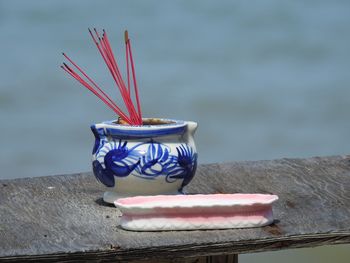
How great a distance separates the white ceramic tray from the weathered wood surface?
1 centimetres

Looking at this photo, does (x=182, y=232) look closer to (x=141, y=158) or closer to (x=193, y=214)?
(x=193, y=214)

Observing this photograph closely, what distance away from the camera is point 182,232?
1758 millimetres

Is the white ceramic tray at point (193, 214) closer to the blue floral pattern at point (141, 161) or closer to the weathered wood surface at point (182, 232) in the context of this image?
the weathered wood surface at point (182, 232)

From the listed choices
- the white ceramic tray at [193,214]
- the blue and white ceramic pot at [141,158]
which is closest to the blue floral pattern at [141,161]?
the blue and white ceramic pot at [141,158]

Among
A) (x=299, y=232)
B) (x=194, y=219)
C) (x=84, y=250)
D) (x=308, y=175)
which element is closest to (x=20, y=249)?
(x=84, y=250)

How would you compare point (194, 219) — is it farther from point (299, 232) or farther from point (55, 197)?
point (55, 197)

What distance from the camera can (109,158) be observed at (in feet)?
6.33

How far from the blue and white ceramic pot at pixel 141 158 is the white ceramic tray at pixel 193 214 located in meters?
0.13

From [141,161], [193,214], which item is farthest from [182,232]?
[141,161]

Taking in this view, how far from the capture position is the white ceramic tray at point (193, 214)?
176cm

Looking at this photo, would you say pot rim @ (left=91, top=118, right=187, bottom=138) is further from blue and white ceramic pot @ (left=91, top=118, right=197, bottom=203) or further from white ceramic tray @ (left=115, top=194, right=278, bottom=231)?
white ceramic tray @ (left=115, top=194, right=278, bottom=231)

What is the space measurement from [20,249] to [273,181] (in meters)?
0.66

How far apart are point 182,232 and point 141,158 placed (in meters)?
0.21

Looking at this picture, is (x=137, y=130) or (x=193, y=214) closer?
(x=193, y=214)
